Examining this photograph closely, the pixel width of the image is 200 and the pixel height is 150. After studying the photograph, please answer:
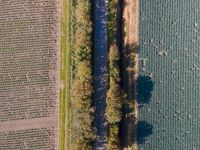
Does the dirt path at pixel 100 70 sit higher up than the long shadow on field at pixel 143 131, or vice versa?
the dirt path at pixel 100 70

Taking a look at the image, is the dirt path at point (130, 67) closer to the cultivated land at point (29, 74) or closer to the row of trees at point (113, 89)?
the row of trees at point (113, 89)

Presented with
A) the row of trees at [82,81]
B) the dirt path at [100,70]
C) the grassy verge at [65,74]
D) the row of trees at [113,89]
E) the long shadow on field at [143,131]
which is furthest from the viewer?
the dirt path at [100,70]

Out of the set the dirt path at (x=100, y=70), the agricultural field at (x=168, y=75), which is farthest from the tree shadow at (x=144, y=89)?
the dirt path at (x=100, y=70)

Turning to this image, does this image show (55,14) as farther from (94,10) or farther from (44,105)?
(44,105)

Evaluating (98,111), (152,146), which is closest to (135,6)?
(98,111)

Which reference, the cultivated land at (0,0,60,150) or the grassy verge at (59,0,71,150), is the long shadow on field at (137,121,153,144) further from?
the cultivated land at (0,0,60,150)

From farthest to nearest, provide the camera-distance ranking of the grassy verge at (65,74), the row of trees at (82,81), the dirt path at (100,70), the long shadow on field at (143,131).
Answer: the dirt path at (100,70) < the grassy verge at (65,74) < the long shadow on field at (143,131) < the row of trees at (82,81)

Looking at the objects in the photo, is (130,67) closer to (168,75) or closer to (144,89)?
(144,89)

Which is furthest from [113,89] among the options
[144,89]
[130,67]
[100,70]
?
[144,89]
